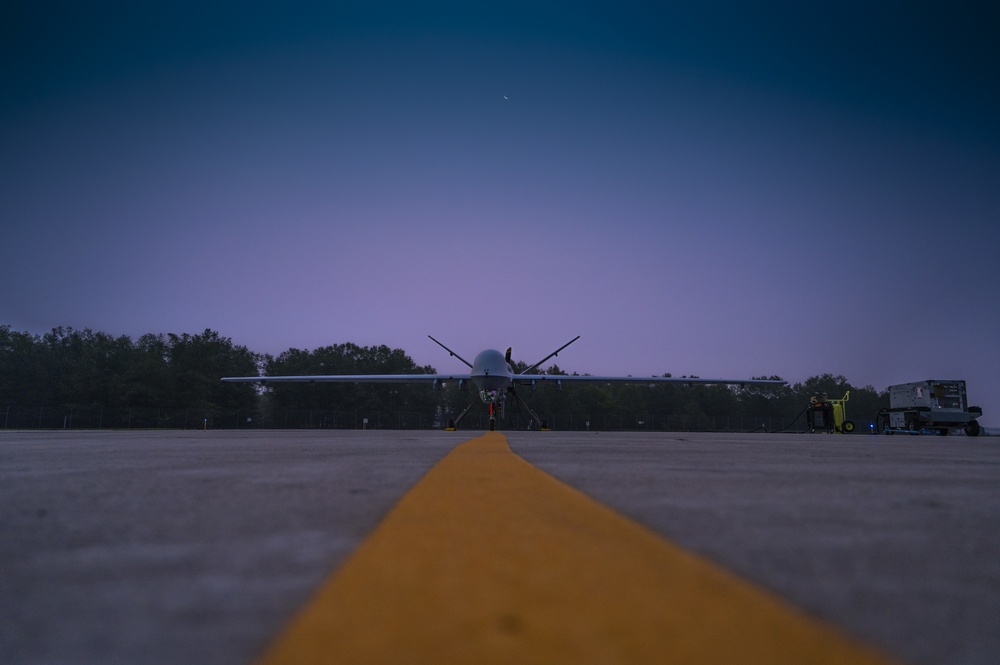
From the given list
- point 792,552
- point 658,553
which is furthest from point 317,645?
point 792,552

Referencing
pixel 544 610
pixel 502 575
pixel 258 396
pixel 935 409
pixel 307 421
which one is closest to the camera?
pixel 544 610

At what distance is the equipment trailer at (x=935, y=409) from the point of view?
26812 mm

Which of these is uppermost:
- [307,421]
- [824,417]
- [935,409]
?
[935,409]

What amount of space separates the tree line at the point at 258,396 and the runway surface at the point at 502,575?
41805 mm

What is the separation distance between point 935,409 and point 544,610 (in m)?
32.1

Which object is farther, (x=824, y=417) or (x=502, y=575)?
(x=824, y=417)

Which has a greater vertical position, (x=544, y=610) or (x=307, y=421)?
(x=544, y=610)

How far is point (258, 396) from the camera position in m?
76.0

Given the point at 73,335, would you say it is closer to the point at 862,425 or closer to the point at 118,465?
the point at 118,465

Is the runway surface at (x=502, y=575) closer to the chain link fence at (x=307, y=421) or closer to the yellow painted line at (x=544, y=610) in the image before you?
the yellow painted line at (x=544, y=610)

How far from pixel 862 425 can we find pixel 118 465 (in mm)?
79080

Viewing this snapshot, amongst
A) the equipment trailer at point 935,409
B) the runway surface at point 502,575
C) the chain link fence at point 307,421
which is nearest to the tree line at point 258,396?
the chain link fence at point 307,421

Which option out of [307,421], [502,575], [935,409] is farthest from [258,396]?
[502,575]

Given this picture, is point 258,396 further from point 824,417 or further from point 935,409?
point 935,409
